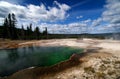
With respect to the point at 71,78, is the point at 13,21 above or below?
above

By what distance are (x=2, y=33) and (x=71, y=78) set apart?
58452mm

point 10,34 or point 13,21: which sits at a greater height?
point 13,21

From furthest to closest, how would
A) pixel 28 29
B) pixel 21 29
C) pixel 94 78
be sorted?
pixel 28 29 → pixel 21 29 → pixel 94 78

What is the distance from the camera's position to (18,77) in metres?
14.6

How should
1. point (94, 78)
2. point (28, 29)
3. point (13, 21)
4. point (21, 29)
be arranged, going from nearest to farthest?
point (94, 78)
point (13, 21)
point (21, 29)
point (28, 29)

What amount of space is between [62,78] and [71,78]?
974 millimetres

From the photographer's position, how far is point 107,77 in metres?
12.8

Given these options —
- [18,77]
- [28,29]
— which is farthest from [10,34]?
[18,77]

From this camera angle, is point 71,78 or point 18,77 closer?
point 71,78

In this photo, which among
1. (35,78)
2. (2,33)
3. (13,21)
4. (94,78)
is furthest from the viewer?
(13,21)

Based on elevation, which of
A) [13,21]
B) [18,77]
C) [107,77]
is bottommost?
[18,77]

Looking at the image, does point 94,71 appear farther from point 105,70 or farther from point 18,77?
point 18,77

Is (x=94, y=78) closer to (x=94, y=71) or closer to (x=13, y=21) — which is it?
(x=94, y=71)

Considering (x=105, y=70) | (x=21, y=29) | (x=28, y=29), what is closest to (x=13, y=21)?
(x=21, y=29)
